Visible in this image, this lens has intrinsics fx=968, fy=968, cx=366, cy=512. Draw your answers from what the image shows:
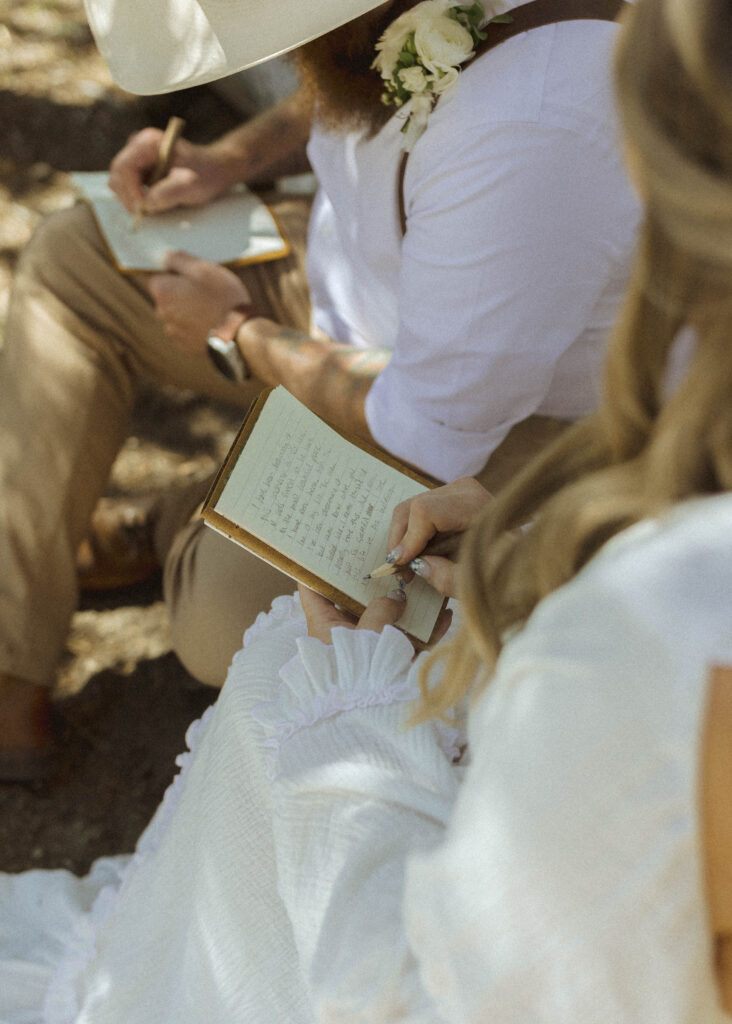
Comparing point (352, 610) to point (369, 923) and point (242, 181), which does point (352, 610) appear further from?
point (242, 181)

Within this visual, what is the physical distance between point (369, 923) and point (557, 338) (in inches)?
36.4

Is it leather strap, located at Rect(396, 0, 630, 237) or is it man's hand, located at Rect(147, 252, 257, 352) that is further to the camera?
man's hand, located at Rect(147, 252, 257, 352)

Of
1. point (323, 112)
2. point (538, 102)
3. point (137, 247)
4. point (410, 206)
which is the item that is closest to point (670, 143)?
point (538, 102)

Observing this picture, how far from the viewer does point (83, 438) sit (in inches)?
77.0

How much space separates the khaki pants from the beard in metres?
0.49

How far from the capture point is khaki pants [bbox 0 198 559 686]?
1750 millimetres

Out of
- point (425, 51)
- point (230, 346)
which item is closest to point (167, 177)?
point (230, 346)

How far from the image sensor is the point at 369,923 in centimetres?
87

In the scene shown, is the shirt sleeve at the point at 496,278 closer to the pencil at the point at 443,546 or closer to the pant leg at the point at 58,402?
the pencil at the point at 443,546

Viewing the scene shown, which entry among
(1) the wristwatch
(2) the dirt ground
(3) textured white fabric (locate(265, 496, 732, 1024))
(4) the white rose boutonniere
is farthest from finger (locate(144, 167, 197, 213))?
(3) textured white fabric (locate(265, 496, 732, 1024))

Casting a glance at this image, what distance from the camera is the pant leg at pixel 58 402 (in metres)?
1.88

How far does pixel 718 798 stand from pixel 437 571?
584 mm

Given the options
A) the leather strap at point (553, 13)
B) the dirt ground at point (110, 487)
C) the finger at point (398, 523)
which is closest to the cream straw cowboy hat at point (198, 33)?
the leather strap at point (553, 13)

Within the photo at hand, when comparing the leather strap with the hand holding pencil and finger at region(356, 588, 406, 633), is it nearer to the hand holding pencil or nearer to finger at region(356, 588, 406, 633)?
the hand holding pencil
